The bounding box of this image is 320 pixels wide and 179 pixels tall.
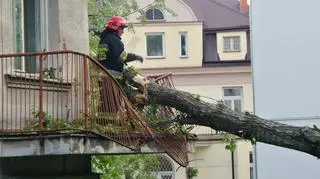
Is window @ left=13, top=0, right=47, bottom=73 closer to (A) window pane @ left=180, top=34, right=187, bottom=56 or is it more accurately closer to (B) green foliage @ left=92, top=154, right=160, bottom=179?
(B) green foliage @ left=92, top=154, right=160, bottom=179

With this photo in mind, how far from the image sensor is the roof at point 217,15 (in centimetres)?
3641

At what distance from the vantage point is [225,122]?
1076cm

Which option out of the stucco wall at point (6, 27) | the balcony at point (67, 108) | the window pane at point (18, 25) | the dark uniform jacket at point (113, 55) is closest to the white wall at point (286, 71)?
the dark uniform jacket at point (113, 55)

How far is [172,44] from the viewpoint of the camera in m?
35.7

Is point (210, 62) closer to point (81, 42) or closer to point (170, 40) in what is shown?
point (170, 40)

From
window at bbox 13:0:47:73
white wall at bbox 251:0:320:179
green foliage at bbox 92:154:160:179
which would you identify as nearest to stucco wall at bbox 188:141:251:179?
green foliage at bbox 92:154:160:179

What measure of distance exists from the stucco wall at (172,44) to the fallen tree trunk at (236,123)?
79.3ft

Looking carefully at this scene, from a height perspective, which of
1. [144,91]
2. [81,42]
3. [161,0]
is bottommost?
[144,91]

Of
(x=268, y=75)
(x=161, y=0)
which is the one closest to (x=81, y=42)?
(x=268, y=75)

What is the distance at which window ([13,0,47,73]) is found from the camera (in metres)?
10.2

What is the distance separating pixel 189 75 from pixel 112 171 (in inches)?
692

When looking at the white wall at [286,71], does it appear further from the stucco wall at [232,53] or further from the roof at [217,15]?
the roof at [217,15]

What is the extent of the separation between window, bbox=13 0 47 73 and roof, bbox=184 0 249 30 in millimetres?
25546

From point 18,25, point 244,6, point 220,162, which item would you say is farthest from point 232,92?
point 18,25
